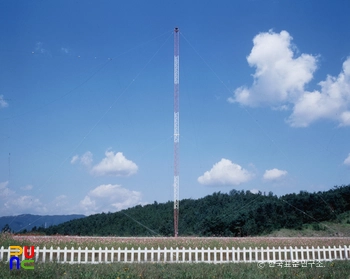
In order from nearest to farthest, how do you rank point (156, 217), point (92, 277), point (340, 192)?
point (92, 277)
point (340, 192)
point (156, 217)

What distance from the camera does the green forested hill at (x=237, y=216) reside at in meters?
52.8

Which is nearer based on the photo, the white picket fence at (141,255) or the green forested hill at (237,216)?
the white picket fence at (141,255)

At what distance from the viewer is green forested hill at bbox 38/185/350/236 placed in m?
52.8

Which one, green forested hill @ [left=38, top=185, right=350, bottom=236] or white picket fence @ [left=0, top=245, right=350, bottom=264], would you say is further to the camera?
green forested hill @ [left=38, top=185, right=350, bottom=236]

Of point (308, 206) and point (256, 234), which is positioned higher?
point (308, 206)

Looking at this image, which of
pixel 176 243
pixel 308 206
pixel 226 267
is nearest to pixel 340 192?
pixel 308 206

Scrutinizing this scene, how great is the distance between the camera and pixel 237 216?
55688 millimetres

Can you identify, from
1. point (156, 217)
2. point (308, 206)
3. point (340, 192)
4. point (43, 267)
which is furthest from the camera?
point (156, 217)

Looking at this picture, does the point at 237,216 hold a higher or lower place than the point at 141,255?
higher

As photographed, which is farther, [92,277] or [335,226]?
[335,226]

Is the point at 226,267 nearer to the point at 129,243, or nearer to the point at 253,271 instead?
the point at 253,271

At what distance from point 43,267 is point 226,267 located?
650cm

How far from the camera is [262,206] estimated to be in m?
56.0

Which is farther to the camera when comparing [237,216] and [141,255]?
[237,216]
